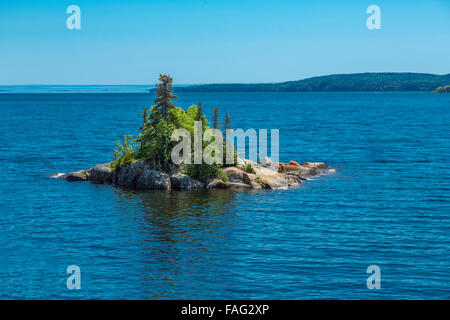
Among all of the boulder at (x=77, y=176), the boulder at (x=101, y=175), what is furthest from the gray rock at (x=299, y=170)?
the boulder at (x=77, y=176)

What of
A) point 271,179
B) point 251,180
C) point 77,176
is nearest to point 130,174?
point 77,176

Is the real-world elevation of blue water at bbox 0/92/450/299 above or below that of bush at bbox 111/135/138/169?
below

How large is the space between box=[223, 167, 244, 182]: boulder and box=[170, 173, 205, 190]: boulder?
3296 millimetres

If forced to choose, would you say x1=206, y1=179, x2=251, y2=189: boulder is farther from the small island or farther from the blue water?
the blue water

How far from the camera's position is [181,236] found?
42.7 m

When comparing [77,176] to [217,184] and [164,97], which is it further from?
[217,184]

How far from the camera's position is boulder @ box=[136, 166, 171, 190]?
200 ft

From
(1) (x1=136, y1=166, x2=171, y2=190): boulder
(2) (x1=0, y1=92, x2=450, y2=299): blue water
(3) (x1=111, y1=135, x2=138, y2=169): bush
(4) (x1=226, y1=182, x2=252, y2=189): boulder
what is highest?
(3) (x1=111, y1=135, x2=138, y2=169): bush

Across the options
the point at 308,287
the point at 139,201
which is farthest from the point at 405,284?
the point at 139,201

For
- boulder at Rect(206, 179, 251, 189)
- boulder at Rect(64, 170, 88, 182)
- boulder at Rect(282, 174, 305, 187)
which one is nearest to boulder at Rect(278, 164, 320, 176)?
boulder at Rect(282, 174, 305, 187)

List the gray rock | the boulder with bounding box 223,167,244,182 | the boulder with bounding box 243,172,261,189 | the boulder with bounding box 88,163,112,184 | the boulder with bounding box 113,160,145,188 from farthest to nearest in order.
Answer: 1. the gray rock
2. the boulder with bounding box 88,163,112,184
3. the boulder with bounding box 113,160,145,188
4. the boulder with bounding box 223,167,244,182
5. the boulder with bounding box 243,172,261,189

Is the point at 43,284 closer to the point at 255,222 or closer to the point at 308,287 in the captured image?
the point at 308,287

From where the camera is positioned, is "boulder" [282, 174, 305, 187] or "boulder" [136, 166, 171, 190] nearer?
"boulder" [136, 166, 171, 190]

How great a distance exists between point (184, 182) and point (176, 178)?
1049mm
